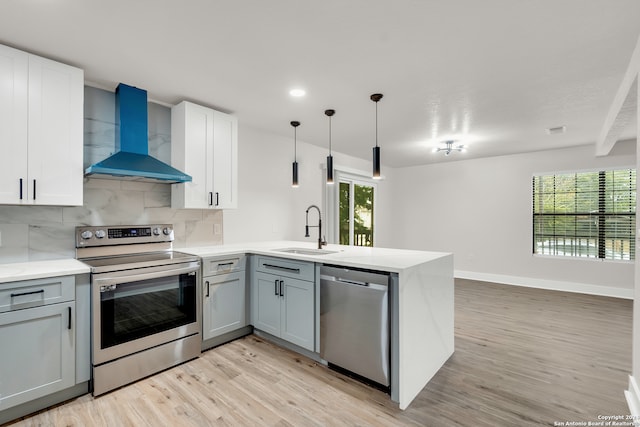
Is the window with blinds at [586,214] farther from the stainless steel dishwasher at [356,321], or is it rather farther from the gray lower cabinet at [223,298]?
the gray lower cabinet at [223,298]

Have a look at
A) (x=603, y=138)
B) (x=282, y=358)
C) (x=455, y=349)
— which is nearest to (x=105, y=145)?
(x=282, y=358)

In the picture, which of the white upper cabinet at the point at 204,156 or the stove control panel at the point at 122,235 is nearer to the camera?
the stove control panel at the point at 122,235

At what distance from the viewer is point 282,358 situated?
106 inches

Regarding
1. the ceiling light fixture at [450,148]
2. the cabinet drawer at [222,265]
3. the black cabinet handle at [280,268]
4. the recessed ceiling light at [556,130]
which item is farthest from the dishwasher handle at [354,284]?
the recessed ceiling light at [556,130]

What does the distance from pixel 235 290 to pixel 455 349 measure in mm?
2165

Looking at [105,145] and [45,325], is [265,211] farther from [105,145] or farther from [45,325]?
[45,325]

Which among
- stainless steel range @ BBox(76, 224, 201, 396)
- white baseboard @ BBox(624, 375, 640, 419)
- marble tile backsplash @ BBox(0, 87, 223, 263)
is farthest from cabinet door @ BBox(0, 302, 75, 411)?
white baseboard @ BBox(624, 375, 640, 419)

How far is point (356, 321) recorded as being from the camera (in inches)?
88.1

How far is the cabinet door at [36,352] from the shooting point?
6.04 ft

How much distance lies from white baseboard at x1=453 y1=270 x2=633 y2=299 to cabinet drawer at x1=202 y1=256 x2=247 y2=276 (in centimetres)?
487

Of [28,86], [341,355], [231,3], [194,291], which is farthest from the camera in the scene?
[194,291]

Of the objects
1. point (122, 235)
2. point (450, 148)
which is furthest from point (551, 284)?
point (122, 235)

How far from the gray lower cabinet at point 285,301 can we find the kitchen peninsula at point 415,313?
3.9 inches

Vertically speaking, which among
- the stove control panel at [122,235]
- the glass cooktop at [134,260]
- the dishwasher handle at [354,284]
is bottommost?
the dishwasher handle at [354,284]
